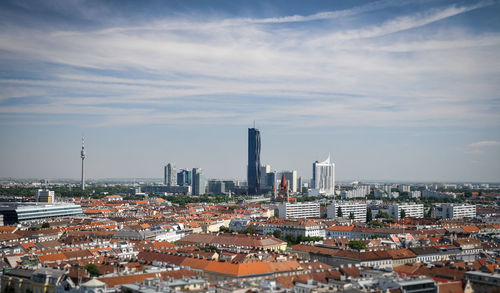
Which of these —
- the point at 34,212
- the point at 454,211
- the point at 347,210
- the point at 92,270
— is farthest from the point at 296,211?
the point at 92,270

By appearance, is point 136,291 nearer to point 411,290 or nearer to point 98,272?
point 98,272

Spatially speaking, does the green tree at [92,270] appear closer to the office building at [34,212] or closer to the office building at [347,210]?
the office building at [34,212]

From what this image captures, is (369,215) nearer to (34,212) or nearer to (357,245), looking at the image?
(357,245)

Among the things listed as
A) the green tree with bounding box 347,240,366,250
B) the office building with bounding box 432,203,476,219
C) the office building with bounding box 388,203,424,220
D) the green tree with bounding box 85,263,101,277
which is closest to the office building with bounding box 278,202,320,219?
the office building with bounding box 388,203,424,220

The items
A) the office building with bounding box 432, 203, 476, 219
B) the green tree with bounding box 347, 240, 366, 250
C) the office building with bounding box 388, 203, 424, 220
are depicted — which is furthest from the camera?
the office building with bounding box 388, 203, 424, 220

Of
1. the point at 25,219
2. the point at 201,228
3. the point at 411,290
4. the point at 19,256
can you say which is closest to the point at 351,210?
the point at 201,228

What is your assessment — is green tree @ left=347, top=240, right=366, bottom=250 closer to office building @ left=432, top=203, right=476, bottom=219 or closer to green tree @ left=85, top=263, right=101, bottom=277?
green tree @ left=85, top=263, right=101, bottom=277

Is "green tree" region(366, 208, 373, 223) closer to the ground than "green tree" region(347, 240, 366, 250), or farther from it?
closer to the ground
